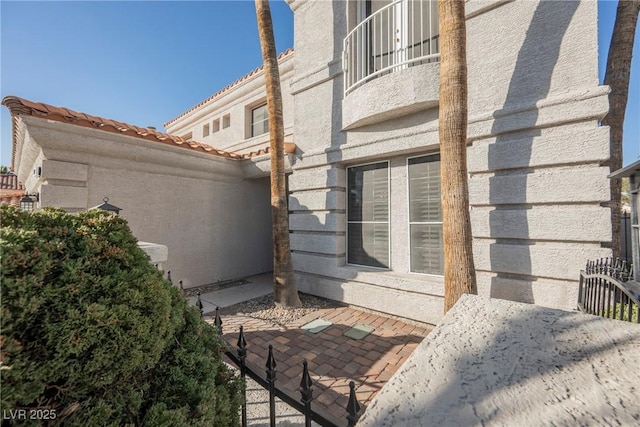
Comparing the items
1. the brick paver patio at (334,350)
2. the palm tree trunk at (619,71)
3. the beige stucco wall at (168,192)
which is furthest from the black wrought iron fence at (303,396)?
the palm tree trunk at (619,71)

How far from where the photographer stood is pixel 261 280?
8062 millimetres

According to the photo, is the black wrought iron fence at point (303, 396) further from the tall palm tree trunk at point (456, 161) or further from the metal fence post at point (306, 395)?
the tall palm tree trunk at point (456, 161)

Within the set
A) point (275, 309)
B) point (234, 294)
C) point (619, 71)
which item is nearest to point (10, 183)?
point (234, 294)

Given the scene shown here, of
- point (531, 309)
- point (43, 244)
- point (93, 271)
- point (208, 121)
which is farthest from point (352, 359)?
point (208, 121)

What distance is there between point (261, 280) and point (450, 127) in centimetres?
663

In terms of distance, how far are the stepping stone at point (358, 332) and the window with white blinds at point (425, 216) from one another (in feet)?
4.98

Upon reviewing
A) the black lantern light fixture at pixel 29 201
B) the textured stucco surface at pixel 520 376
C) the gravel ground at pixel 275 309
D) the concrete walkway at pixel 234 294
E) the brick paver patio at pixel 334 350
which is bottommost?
the brick paver patio at pixel 334 350

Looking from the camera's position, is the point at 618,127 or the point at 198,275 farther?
the point at 198,275

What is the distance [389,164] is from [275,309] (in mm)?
4039

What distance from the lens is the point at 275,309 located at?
5.66m

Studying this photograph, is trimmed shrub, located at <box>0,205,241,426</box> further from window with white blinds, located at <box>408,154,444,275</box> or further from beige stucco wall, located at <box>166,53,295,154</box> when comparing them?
beige stucco wall, located at <box>166,53,295,154</box>

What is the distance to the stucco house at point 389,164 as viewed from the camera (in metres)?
3.72

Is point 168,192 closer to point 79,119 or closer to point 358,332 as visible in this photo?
point 79,119

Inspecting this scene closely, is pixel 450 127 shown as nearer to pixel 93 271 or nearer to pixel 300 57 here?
pixel 93 271
